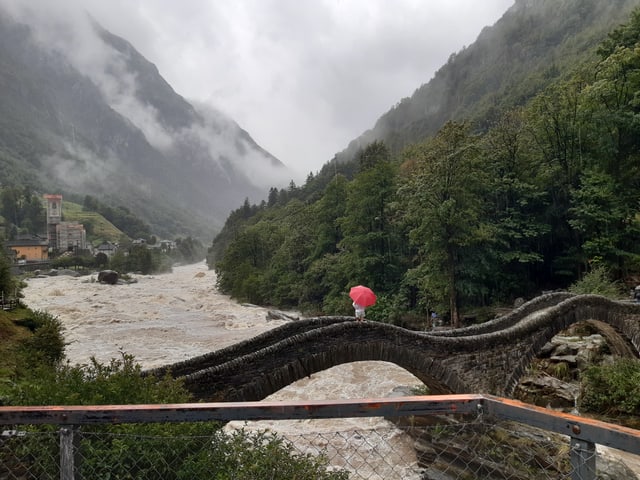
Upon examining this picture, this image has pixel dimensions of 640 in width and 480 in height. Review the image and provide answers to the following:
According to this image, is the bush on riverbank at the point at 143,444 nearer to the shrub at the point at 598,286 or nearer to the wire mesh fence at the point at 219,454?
the wire mesh fence at the point at 219,454

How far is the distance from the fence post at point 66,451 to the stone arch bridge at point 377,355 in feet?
13.8

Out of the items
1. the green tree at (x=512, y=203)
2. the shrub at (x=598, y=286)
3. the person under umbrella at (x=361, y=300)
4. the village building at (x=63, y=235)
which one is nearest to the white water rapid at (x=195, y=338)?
the person under umbrella at (x=361, y=300)

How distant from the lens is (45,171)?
650ft

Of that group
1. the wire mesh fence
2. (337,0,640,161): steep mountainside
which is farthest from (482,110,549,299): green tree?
(337,0,640,161): steep mountainside

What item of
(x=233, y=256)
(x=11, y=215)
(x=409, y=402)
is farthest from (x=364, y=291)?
(x=11, y=215)

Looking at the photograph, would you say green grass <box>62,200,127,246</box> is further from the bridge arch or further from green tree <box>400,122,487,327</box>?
the bridge arch

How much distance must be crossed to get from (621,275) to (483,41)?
13478 cm

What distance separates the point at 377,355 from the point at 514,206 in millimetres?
21007

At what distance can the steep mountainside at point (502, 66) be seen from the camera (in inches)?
3292

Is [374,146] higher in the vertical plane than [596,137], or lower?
higher

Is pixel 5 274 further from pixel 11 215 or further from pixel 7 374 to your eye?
pixel 11 215

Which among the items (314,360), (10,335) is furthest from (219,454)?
(10,335)

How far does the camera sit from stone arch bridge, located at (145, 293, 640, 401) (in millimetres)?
7309

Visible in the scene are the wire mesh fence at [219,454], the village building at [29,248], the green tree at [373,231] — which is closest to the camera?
the wire mesh fence at [219,454]
